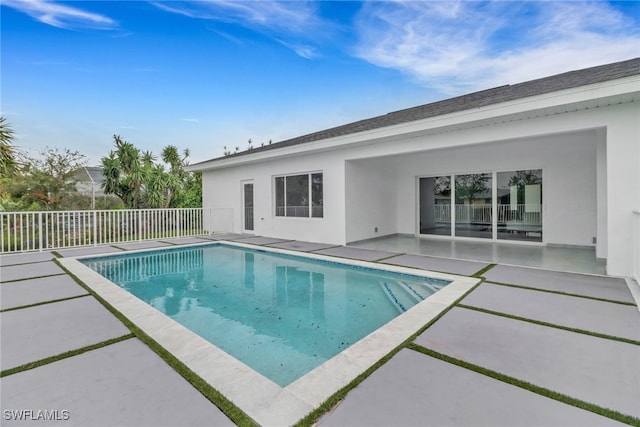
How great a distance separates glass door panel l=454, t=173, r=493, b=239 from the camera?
8742mm

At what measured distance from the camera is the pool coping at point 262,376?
1.80 metres

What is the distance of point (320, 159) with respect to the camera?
29.2 feet

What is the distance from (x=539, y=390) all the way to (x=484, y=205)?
25.7ft

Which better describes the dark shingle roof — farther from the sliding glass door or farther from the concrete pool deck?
the concrete pool deck


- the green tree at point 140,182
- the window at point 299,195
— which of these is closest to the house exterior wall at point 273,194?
the window at point 299,195

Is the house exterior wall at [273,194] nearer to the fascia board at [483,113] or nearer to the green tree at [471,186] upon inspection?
the fascia board at [483,113]

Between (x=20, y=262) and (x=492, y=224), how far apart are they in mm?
11926

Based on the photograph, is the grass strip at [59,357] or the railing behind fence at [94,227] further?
the railing behind fence at [94,227]

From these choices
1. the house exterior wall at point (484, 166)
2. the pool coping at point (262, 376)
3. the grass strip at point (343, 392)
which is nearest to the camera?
the grass strip at point (343, 392)

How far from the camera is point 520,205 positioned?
8.26 m

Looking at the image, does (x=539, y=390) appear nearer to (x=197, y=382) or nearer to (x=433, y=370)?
(x=433, y=370)

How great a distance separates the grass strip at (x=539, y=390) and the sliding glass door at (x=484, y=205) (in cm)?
755

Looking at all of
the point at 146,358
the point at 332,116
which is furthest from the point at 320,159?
the point at 332,116

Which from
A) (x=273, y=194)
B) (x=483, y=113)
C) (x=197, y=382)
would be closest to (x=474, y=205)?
(x=483, y=113)
